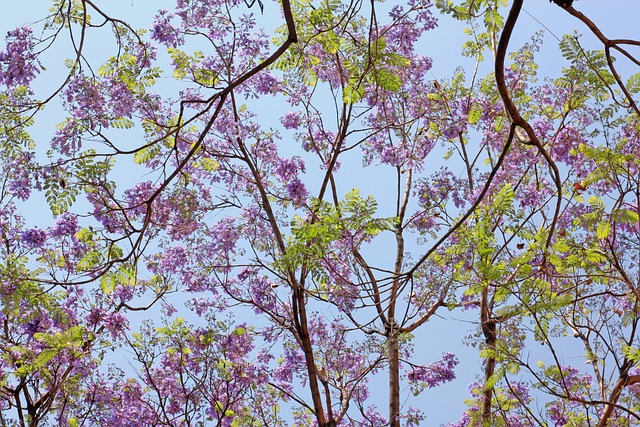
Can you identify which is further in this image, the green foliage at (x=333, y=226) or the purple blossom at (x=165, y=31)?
→ the purple blossom at (x=165, y=31)

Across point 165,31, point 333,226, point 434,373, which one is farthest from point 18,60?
point 434,373

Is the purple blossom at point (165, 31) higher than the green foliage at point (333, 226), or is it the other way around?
the purple blossom at point (165, 31)

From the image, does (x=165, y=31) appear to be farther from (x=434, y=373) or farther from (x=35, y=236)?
(x=434, y=373)

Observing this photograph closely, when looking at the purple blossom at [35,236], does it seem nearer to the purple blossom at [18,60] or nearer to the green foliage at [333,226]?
the purple blossom at [18,60]

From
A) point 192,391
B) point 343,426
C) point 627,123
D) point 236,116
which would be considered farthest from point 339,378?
point 627,123

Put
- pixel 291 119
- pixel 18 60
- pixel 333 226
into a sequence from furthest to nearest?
pixel 291 119, pixel 18 60, pixel 333 226

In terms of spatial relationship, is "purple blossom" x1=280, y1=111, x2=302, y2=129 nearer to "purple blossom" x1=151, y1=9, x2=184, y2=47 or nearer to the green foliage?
"purple blossom" x1=151, y1=9, x2=184, y2=47

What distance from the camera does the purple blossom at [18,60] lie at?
5.63m

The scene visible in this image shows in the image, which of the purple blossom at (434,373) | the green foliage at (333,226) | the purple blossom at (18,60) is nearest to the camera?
the green foliage at (333,226)

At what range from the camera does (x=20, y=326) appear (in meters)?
6.98

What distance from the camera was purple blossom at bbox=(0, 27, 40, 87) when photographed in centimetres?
563

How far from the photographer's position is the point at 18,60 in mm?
5613

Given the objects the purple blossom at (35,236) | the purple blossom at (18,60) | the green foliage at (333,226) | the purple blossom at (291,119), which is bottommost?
the green foliage at (333,226)

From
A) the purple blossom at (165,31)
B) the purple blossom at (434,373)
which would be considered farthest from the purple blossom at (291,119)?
the purple blossom at (434,373)
